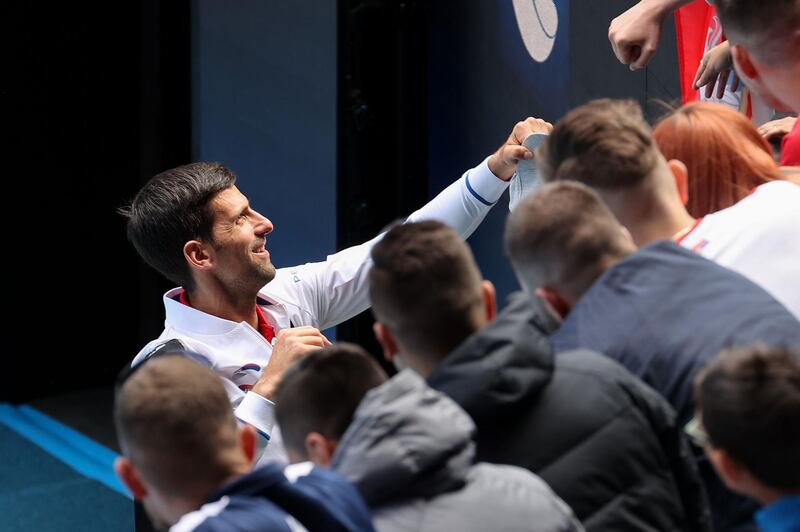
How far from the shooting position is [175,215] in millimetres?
3053

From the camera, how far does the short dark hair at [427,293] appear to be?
5.67ft

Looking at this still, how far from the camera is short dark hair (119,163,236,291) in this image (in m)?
3.06

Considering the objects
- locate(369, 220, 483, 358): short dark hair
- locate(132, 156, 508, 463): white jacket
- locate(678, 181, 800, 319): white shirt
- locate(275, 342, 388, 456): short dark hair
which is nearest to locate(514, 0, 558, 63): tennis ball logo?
locate(132, 156, 508, 463): white jacket

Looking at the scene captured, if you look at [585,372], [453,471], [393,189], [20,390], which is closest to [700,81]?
[585,372]

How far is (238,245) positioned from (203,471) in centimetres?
149

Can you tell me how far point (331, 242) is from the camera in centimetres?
472

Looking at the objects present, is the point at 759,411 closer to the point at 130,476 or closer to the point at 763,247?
the point at 763,247

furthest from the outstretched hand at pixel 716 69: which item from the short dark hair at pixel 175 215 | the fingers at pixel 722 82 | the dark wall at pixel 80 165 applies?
the dark wall at pixel 80 165

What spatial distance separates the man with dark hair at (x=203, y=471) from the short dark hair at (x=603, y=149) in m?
0.67

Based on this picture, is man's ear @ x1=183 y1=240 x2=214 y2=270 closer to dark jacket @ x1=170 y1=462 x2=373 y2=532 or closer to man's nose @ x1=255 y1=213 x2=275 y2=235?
man's nose @ x1=255 y1=213 x2=275 y2=235

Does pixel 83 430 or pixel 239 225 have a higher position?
pixel 239 225

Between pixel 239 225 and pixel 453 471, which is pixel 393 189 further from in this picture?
pixel 453 471

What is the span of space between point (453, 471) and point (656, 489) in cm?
29

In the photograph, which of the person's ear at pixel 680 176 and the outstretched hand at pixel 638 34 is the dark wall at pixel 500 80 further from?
the person's ear at pixel 680 176
